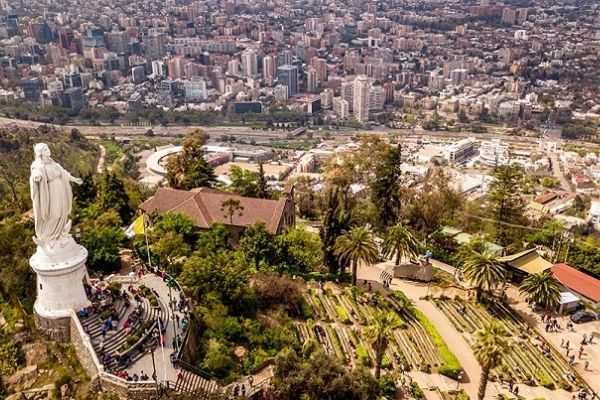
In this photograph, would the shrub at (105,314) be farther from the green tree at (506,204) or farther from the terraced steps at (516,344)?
the green tree at (506,204)

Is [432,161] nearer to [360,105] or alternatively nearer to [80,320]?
[360,105]

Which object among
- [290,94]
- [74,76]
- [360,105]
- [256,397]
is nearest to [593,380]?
[256,397]

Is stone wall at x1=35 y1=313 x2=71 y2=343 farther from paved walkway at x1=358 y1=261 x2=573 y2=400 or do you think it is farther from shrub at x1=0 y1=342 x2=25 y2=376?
paved walkway at x1=358 y1=261 x2=573 y2=400

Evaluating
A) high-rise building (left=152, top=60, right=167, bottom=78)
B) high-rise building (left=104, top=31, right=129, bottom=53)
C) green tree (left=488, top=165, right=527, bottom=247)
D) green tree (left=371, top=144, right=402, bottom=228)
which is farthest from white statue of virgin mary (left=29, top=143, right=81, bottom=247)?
high-rise building (left=104, top=31, right=129, bottom=53)

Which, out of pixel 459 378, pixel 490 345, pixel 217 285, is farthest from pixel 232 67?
pixel 490 345

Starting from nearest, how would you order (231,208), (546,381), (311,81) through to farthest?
1. (546,381)
2. (231,208)
3. (311,81)

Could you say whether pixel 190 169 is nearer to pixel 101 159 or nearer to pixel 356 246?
pixel 356 246

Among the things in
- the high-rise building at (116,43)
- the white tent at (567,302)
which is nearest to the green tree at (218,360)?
the white tent at (567,302)
